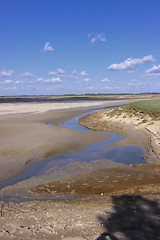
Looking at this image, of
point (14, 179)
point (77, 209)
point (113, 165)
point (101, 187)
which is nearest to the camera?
point (77, 209)

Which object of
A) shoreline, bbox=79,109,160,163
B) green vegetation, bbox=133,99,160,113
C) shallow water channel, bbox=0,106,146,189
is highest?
green vegetation, bbox=133,99,160,113

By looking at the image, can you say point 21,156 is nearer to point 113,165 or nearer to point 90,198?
point 113,165

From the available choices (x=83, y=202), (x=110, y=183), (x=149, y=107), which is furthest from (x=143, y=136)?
(x=149, y=107)

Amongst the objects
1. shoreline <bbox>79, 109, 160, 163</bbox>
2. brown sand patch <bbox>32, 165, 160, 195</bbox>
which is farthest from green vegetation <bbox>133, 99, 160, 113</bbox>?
brown sand patch <bbox>32, 165, 160, 195</bbox>

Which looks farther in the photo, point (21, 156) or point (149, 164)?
point (21, 156)

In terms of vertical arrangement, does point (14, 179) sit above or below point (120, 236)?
below

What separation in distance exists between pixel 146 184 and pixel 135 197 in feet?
4.62

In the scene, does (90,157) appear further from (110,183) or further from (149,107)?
(149,107)

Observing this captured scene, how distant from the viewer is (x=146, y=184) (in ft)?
23.6

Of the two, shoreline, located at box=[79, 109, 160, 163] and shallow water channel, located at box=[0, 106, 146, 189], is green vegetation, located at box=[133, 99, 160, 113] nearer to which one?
shoreline, located at box=[79, 109, 160, 163]

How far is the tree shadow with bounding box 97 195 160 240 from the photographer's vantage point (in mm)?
3922

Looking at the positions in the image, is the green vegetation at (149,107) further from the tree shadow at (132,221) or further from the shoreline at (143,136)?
the tree shadow at (132,221)

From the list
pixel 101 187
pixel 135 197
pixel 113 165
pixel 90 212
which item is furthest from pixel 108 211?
pixel 113 165

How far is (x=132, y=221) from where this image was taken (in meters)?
4.41
